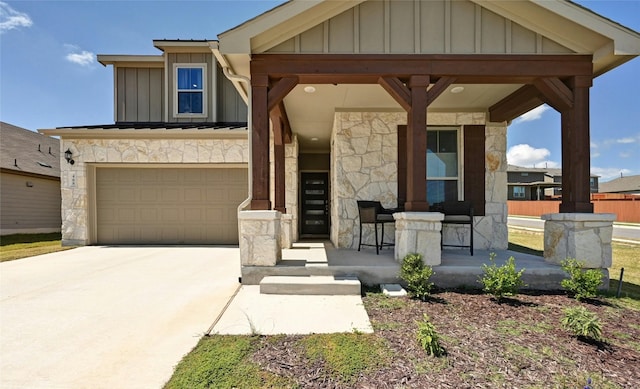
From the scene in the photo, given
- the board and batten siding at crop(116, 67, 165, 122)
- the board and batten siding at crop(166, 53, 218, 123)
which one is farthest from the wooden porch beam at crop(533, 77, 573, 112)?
the board and batten siding at crop(116, 67, 165, 122)

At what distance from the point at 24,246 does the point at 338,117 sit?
8.50m

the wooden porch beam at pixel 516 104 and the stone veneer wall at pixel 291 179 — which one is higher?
the wooden porch beam at pixel 516 104

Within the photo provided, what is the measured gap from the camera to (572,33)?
409 centimetres

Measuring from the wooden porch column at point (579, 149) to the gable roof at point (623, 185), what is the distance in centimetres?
4389

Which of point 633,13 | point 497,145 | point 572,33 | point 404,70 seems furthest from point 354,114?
point 633,13

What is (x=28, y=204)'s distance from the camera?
33.6 ft

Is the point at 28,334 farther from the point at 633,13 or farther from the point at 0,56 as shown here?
the point at 0,56

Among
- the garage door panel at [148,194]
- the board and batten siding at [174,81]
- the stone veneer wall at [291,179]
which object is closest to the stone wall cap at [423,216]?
the stone veneer wall at [291,179]

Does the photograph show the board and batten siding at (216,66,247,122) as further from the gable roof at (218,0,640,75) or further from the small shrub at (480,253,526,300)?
the small shrub at (480,253,526,300)

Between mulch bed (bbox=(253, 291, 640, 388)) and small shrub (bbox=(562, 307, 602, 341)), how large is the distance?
2.5 inches

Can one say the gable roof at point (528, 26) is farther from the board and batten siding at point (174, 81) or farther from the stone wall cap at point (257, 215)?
the board and batten siding at point (174, 81)

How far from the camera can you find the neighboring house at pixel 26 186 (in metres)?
9.59

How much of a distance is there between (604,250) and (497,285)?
6.14 feet

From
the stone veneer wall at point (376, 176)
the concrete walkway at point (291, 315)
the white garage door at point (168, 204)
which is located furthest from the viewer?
the white garage door at point (168, 204)
